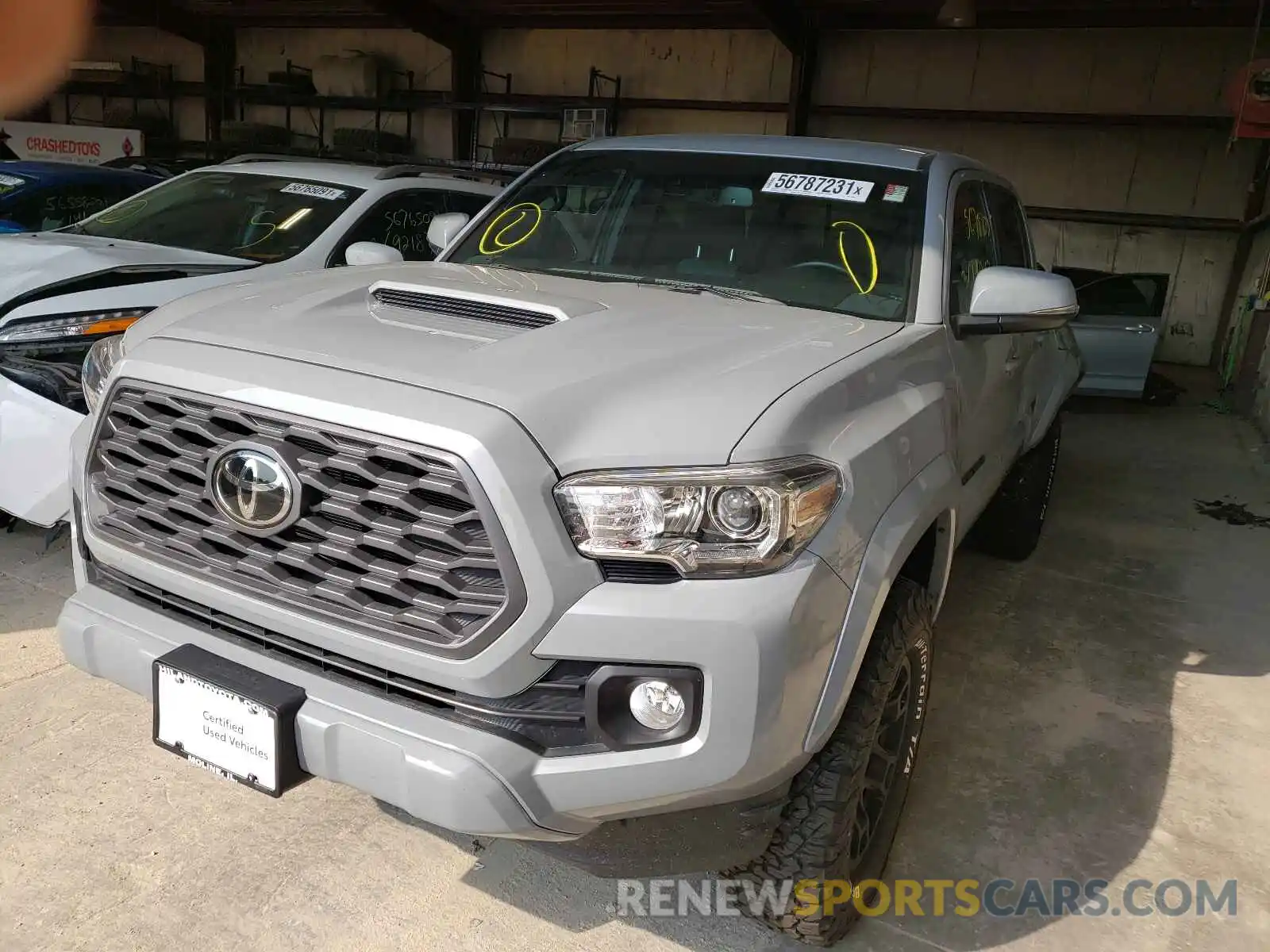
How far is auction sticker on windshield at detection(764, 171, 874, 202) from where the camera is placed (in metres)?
2.70

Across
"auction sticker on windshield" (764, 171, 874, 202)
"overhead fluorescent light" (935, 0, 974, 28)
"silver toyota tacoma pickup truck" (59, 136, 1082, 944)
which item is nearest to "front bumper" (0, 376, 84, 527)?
"silver toyota tacoma pickup truck" (59, 136, 1082, 944)

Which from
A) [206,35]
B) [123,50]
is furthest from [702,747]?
[123,50]

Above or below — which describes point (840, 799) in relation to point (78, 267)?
below

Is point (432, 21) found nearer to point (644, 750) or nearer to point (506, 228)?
point (506, 228)

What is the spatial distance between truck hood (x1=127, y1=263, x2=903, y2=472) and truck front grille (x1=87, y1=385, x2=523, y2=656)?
130mm

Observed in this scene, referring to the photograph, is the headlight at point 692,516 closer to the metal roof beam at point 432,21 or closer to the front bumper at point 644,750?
the front bumper at point 644,750

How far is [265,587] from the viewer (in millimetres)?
1676

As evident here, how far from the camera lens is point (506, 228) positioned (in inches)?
118

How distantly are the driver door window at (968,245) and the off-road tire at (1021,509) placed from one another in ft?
3.62

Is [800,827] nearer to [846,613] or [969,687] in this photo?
[846,613]

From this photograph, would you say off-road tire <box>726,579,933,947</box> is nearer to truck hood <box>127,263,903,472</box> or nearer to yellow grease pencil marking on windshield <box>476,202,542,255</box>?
truck hood <box>127,263,903,472</box>

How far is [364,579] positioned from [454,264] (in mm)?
1443

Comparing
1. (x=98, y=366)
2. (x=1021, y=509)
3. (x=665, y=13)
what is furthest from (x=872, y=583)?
(x=665, y=13)

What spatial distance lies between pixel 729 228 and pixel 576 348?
110 cm
